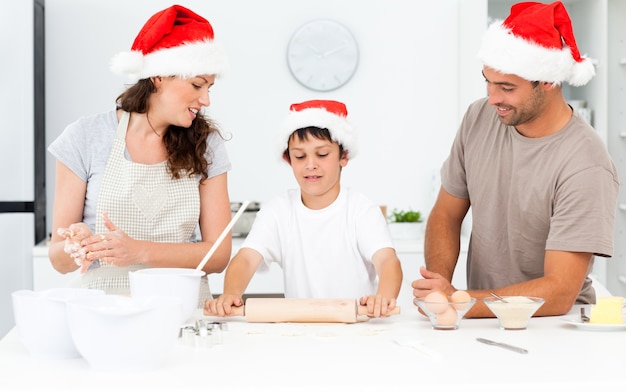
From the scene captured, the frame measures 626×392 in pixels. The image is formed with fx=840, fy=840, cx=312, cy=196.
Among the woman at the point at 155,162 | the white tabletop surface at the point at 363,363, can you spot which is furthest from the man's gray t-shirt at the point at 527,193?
the woman at the point at 155,162

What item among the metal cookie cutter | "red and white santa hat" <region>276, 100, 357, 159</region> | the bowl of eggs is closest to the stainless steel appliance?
"red and white santa hat" <region>276, 100, 357, 159</region>

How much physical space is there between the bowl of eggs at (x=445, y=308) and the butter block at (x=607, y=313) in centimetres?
26

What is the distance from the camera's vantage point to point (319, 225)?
230 cm

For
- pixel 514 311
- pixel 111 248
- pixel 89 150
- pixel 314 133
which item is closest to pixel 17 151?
pixel 89 150

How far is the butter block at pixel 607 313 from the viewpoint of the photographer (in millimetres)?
1730

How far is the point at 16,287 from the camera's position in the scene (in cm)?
375

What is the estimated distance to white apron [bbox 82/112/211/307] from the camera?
216 cm

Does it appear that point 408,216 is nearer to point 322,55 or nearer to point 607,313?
point 322,55

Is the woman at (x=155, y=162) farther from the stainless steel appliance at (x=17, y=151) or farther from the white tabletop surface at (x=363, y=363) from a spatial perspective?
the stainless steel appliance at (x=17, y=151)

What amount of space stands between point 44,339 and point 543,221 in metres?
1.28

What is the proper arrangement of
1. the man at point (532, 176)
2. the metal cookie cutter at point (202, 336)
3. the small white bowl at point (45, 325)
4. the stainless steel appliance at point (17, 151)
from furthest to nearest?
the stainless steel appliance at point (17, 151)
the man at point (532, 176)
the metal cookie cutter at point (202, 336)
the small white bowl at point (45, 325)

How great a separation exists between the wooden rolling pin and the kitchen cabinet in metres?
2.69

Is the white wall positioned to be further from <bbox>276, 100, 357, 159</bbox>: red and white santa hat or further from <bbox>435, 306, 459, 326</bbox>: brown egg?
<bbox>435, 306, 459, 326</bbox>: brown egg

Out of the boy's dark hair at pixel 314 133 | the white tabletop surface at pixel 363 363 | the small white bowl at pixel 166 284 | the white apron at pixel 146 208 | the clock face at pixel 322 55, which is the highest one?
the clock face at pixel 322 55
